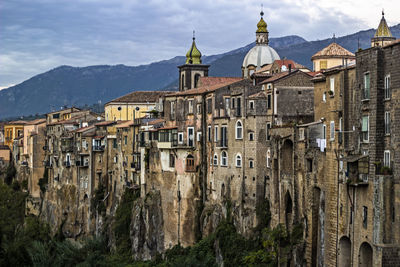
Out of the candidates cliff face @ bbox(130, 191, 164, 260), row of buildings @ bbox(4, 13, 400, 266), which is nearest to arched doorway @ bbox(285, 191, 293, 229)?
row of buildings @ bbox(4, 13, 400, 266)

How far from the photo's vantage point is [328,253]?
1946 inches

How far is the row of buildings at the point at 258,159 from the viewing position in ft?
144

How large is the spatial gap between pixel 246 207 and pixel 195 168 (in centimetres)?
1060

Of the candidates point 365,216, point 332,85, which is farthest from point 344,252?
point 332,85

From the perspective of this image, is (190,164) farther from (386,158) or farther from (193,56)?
(193,56)

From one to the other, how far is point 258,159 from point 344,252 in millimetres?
16400

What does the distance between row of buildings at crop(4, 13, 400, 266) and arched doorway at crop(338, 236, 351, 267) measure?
13 centimetres

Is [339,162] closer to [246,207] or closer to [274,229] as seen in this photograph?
[274,229]

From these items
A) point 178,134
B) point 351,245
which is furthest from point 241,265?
point 178,134

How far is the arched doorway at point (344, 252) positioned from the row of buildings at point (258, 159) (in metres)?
0.13

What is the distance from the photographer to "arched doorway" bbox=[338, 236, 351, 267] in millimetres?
47541

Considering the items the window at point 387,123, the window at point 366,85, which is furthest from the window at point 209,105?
the window at point 387,123

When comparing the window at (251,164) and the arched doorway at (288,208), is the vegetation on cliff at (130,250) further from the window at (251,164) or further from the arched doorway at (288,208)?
the window at (251,164)

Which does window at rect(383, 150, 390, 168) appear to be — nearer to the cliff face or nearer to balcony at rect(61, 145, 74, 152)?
the cliff face
